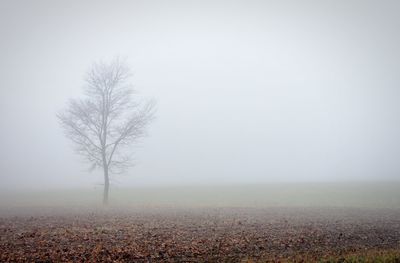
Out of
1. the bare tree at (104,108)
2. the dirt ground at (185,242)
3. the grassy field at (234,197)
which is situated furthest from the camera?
the grassy field at (234,197)

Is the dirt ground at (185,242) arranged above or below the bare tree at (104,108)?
below

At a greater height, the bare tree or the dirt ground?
the bare tree

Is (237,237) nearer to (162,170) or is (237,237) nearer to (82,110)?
(82,110)

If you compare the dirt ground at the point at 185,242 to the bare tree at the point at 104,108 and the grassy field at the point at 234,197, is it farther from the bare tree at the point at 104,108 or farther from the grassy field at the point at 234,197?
the grassy field at the point at 234,197

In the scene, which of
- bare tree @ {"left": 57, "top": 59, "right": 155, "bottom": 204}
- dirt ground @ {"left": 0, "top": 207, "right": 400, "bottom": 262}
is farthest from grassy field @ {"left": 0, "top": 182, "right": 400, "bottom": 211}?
dirt ground @ {"left": 0, "top": 207, "right": 400, "bottom": 262}

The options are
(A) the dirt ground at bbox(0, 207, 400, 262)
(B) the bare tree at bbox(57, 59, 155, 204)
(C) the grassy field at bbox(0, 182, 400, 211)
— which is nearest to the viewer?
(A) the dirt ground at bbox(0, 207, 400, 262)

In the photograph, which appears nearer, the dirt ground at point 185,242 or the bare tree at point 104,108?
the dirt ground at point 185,242

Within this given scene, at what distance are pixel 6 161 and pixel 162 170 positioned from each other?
46581 mm

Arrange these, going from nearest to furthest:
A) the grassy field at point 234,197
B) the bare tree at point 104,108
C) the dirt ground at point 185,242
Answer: the dirt ground at point 185,242, the bare tree at point 104,108, the grassy field at point 234,197

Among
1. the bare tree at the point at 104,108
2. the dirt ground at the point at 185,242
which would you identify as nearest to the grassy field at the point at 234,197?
the bare tree at the point at 104,108

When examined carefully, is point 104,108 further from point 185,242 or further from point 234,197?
point 185,242

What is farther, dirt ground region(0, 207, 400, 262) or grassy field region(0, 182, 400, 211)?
grassy field region(0, 182, 400, 211)

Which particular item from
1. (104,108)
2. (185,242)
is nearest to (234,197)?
(104,108)

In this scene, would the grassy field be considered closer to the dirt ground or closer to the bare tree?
the bare tree
